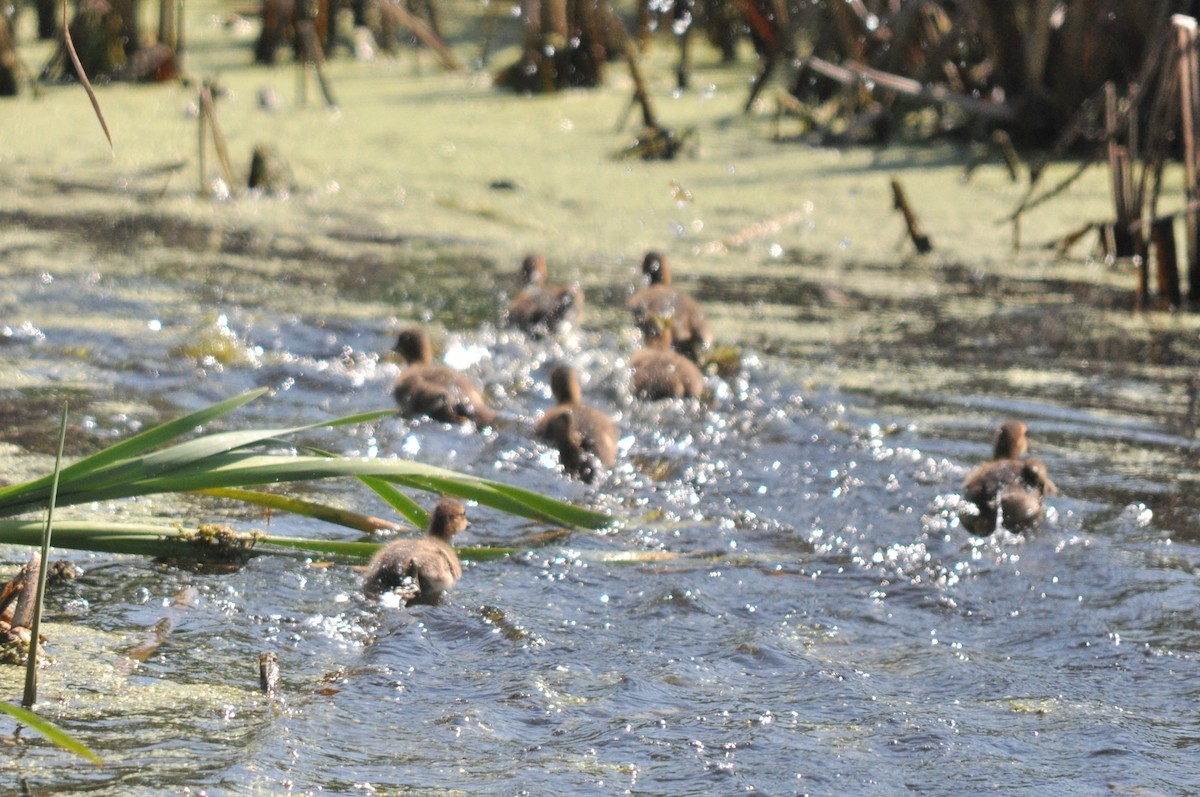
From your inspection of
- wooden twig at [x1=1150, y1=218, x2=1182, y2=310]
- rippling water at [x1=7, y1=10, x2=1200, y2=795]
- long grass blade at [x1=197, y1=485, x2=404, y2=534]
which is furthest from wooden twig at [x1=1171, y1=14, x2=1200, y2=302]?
long grass blade at [x1=197, y1=485, x2=404, y2=534]

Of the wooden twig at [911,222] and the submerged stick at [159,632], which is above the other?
the wooden twig at [911,222]

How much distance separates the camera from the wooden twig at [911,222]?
23.5ft

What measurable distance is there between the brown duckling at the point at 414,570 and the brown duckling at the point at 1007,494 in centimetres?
149

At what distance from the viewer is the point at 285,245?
716 centimetres

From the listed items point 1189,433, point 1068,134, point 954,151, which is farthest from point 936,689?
point 954,151

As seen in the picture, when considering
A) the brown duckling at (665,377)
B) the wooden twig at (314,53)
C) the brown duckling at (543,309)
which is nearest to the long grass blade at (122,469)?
the brown duckling at (665,377)

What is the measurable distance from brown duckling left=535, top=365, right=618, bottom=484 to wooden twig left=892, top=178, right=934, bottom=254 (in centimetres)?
266

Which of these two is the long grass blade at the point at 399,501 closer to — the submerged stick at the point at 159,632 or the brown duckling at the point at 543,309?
the submerged stick at the point at 159,632

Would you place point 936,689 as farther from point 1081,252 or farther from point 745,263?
point 1081,252

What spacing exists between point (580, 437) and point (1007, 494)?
1.23 metres

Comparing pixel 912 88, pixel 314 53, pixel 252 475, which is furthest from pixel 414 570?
pixel 314 53

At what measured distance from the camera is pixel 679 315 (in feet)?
19.4

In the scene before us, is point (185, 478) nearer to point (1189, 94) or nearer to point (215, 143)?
point (1189, 94)

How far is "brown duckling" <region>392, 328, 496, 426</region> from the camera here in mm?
5082
